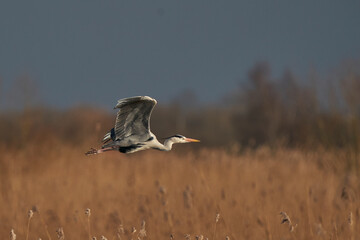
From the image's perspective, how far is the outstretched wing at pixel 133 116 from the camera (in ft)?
10.9

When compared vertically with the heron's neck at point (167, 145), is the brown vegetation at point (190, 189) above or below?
below

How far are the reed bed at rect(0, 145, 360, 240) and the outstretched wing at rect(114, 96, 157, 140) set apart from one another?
158 centimetres

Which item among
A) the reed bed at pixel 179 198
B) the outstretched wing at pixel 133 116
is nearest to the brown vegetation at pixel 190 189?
the reed bed at pixel 179 198

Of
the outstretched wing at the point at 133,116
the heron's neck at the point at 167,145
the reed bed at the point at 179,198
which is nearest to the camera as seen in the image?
the heron's neck at the point at 167,145

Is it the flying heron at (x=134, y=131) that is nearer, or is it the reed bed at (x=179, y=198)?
the flying heron at (x=134, y=131)

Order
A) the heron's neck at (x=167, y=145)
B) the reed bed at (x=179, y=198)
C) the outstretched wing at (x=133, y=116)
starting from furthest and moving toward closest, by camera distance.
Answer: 1. the reed bed at (x=179, y=198)
2. the outstretched wing at (x=133, y=116)
3. the heron's neck at (x=167, y=145)

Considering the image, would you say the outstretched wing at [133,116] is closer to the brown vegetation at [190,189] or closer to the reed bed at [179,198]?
the brown vegetation at [190,189]

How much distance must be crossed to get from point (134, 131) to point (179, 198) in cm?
473

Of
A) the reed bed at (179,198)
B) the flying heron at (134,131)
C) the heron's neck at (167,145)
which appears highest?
the flying heron at (134,131)

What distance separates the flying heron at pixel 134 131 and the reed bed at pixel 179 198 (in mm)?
1518

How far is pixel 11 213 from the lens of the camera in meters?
7.95

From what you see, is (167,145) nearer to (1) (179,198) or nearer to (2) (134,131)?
(2) (134,131)

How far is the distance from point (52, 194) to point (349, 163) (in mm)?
5447

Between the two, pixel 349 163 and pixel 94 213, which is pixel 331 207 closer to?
pixel 349 163
